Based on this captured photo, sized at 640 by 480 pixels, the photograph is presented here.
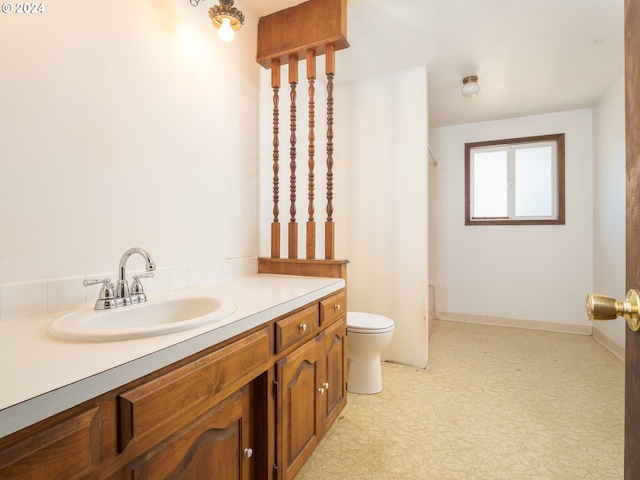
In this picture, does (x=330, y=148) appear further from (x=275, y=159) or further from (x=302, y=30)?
(x=302, y=30)

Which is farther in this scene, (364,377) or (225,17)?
(364,377)

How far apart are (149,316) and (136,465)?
552 millimetres

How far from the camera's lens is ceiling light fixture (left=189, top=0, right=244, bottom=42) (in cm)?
146

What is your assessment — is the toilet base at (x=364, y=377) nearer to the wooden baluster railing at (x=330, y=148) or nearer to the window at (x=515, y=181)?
the wooden baluster railing at (x=330, y=148)

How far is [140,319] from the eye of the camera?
1.09m

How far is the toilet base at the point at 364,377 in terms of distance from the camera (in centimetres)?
206

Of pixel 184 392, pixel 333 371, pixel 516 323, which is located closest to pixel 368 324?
pixel 333 371

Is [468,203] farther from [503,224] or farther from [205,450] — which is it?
[205,450]

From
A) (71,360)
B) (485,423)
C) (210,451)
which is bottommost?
(485,423)

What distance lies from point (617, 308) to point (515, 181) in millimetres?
3641

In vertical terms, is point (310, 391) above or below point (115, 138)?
below

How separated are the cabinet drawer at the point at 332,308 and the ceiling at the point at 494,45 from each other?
1683 mm

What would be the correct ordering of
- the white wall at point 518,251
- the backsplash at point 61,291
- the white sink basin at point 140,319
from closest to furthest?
the white sink basin at point 140,319 → the backsplash at point 61,291 → the white wall at point 518,251

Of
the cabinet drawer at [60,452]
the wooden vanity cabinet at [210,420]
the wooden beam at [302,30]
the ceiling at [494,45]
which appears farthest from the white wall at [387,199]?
the cabinet drawer at [60,452]
